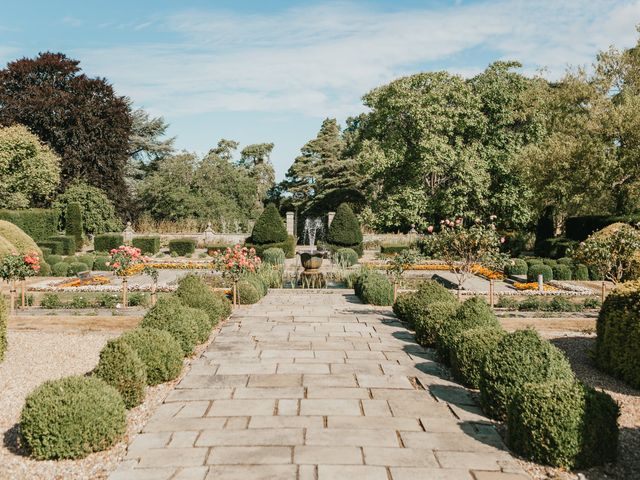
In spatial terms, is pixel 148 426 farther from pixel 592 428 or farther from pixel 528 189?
pixel 528 189

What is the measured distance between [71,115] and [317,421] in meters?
33.1

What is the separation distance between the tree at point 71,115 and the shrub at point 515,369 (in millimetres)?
32150

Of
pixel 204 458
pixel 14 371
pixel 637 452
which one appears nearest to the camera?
pixel 204 458

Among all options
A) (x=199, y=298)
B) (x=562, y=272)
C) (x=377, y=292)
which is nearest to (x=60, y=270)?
(x=199, y=298)

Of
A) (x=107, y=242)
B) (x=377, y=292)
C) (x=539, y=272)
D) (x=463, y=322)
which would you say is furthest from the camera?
(x=107, y=242)

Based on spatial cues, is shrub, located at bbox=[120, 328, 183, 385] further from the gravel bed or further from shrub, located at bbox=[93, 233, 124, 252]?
shrub, located at bbox=[93, 233, 124, 252]

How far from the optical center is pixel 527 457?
15.4 feet

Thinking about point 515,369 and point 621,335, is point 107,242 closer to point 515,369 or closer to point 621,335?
point 621,335

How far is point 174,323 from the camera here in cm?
775

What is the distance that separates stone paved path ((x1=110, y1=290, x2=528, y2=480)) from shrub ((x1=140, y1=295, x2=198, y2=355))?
35cm

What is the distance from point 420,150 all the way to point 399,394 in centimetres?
2290

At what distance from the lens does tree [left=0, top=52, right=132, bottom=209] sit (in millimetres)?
32875

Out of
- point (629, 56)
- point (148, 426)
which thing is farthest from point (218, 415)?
point (629, 56)

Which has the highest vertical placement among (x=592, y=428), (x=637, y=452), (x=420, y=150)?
(x=420, y=150)
